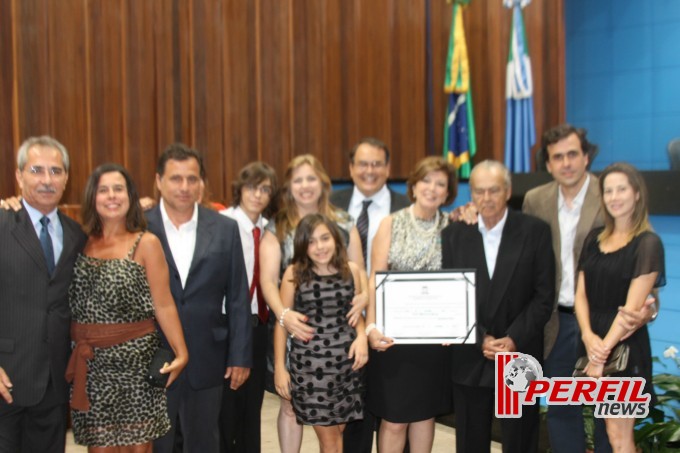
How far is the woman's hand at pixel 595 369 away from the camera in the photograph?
3.14 metres

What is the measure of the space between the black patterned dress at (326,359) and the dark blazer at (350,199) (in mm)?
643

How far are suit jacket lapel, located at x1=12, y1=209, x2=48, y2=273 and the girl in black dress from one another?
1.01 meters

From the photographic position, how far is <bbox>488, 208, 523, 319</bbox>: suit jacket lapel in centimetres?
330

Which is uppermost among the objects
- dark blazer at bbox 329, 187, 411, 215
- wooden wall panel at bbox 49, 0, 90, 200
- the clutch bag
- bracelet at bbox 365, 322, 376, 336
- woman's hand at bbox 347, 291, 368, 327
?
wooden wall panel at bbox 49, 0, 90, 200

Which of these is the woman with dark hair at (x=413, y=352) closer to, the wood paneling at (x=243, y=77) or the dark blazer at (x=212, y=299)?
the dark blazer at (x=212, y=299)

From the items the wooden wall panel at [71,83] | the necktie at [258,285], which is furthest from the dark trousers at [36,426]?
the wooden wall panel at [71,83]

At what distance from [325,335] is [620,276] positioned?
1.22 m

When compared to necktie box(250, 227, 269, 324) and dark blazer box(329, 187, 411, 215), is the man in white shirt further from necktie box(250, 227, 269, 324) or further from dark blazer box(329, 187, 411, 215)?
dark blazer box(329, 187, 411, 215)

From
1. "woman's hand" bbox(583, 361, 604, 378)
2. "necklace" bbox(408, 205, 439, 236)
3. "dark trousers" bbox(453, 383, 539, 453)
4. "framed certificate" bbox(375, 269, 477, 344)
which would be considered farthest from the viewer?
"necklace" bbox(408, 205, 439, 236)

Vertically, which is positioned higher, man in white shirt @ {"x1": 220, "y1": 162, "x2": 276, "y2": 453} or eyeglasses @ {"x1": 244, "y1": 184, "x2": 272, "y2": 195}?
eyeglasses @ {"x1": 244, "y1": 184, "x2": 272, "y2": 195}

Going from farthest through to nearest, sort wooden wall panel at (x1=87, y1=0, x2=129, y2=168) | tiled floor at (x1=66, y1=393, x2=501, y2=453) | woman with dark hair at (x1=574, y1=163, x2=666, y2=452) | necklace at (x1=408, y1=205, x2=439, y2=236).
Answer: wooden wall panel at (x1=87, y1=0, x2=129, y2=168)
tiled floor at (x1=66, y1=393, x2=501, y2=453)
necklace at (x1=408, y1=205, x2=439, y2=236)
woman with dark hair at (x1=574, y1=163, x2=666, y2=452)

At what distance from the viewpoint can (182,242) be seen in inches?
128

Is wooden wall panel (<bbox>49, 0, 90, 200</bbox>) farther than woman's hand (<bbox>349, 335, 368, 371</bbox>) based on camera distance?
Yes

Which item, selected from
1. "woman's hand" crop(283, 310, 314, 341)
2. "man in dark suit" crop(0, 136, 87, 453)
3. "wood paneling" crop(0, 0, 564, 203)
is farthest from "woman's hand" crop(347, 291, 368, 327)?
"wood paneling" crop(0, 0, 564, 203)
